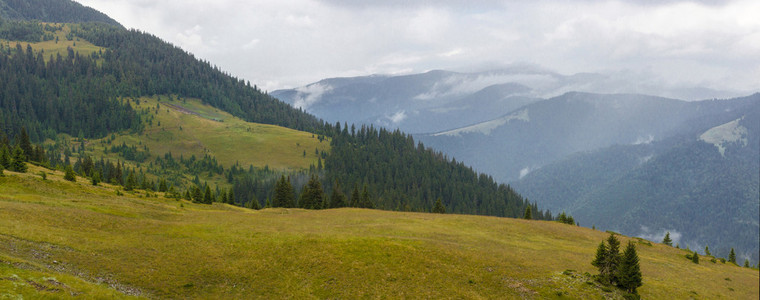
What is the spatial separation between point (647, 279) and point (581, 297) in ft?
44.3

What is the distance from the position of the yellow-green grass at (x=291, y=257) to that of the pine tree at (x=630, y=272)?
1445mm

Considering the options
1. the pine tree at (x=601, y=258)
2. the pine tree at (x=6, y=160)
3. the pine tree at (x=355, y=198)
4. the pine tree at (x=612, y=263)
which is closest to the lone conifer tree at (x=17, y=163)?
the pine tree at (x=6, y=160)

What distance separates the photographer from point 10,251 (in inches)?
1197

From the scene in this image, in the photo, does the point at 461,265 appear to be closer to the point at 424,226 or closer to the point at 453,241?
the point at 453,241

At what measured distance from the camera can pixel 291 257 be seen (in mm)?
42156

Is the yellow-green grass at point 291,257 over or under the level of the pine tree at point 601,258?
under

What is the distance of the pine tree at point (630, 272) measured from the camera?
38250mm

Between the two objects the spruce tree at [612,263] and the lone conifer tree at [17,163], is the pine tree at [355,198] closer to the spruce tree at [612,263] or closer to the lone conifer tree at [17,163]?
the lone conifer tree at [17,163]

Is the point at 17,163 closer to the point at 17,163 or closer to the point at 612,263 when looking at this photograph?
the point at 17,163

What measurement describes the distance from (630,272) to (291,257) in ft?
115

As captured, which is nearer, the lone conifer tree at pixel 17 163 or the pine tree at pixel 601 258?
the pine tree at pixel 601 258

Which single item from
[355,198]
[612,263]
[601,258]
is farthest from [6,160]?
[612,263]

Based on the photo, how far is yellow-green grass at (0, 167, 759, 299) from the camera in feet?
113

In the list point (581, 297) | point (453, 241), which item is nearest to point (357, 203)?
point (453, 241)
